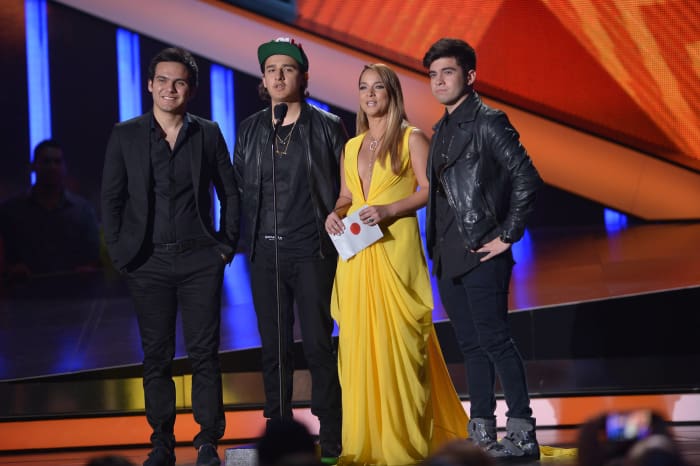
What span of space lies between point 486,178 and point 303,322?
32.4 inches

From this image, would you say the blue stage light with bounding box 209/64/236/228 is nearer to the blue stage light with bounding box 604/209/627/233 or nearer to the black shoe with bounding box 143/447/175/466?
the blue stage light with bounding box 604/209/627/233

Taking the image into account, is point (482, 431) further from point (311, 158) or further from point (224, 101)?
point (224, 101)

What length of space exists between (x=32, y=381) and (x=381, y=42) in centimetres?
339

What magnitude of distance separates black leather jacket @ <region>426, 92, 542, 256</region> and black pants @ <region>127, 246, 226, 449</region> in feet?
2.77

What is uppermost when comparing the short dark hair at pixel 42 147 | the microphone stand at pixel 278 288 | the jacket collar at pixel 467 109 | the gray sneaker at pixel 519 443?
the short dark hair at pixel 42 147

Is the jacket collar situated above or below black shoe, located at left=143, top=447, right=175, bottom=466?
above

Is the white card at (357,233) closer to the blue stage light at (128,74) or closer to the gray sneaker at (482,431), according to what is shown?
the gray sneaker at (482,431)

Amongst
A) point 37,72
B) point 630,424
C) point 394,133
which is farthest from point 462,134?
point 37,72

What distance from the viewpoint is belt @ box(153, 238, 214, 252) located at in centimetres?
358

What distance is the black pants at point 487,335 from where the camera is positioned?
3.47 metres

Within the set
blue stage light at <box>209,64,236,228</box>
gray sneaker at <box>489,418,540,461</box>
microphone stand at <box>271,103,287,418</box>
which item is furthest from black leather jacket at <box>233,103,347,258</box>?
blue stage light at <box>209,64,236,228</box>

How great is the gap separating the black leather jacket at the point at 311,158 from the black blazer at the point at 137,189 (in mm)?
79

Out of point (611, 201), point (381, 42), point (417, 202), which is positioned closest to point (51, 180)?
point (381, 42)

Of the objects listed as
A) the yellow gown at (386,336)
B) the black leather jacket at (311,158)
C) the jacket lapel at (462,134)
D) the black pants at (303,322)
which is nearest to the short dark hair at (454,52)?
the jacket lapel at (462,134)
